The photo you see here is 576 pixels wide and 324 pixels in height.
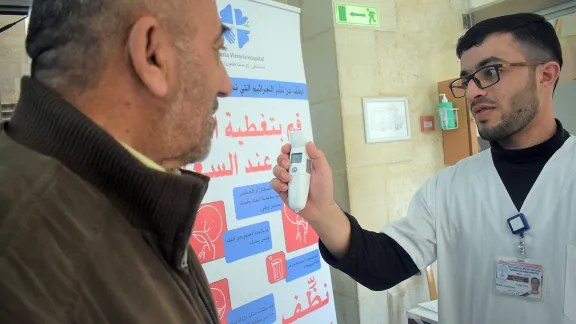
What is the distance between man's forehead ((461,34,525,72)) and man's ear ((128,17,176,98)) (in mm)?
1011

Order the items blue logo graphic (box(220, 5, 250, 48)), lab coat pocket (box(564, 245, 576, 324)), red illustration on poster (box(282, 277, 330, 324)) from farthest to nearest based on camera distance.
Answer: red illustration on poster (box(282, 277, 330, 324))
blue logo graphic (box(220, 5, 250, 48))
lab coat pocket (box(564, 245, 576, 324))

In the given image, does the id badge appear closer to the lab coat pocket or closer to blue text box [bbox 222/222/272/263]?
the lab coat pocket

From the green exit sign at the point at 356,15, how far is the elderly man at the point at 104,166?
63.6 inches

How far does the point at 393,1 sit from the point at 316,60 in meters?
0.61

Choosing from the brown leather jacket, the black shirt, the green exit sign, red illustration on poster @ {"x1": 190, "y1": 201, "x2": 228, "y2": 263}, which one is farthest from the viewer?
the green exit sign

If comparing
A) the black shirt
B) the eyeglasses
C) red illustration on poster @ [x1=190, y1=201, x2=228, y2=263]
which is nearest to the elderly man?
the black shirt

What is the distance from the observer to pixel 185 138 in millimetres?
575

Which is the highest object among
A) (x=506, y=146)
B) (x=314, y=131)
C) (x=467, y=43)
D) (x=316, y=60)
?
(x=316, y=60)

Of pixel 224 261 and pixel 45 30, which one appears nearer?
pixel 45 30

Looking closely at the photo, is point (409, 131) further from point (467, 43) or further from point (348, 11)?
point (467, 43)

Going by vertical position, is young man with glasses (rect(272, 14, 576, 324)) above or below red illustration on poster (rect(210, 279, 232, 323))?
above

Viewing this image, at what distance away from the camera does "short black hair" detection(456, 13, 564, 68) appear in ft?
3.78

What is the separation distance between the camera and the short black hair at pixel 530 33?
115 centimetres

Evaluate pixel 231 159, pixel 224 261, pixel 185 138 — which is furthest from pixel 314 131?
pixel 185 138
